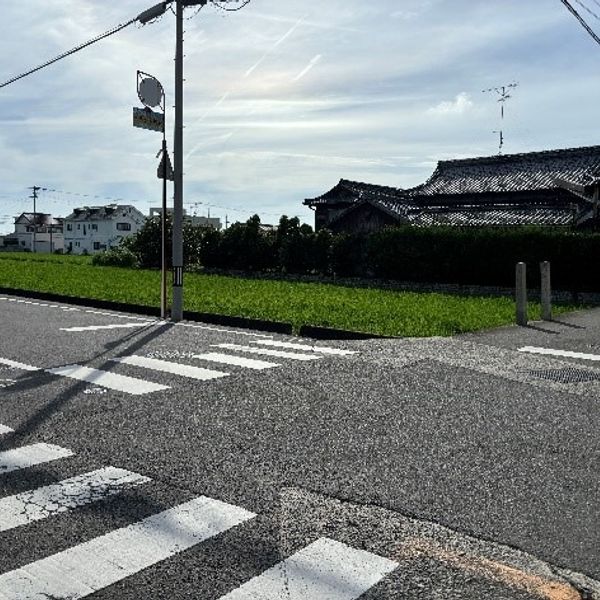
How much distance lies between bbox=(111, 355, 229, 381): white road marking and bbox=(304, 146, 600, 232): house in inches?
883

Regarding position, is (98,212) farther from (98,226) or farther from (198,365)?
(198,365)

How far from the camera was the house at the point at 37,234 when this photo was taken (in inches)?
4038

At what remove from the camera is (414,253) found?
76.8 feet

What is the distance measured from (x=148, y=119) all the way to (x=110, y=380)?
6.73m

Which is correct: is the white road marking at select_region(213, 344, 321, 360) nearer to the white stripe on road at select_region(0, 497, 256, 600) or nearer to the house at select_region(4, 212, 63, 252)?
the white stripe on road at select_region(0, 497, 256, 600)

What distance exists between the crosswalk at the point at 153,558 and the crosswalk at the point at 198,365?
258 cm

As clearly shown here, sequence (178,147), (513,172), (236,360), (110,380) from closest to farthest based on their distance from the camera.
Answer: (110,380) → (236,360) → (178,147) → (513,172)

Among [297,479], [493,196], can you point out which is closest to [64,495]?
[297,479]

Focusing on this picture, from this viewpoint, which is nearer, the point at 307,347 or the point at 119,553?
the point at 119,553

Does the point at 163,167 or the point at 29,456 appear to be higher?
the point at 163,167

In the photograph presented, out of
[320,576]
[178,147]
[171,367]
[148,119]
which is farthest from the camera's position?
[178,147]

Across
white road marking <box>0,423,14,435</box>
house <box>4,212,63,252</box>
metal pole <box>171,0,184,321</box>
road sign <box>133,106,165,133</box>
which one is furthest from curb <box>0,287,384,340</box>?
house <box>4,212,63,252</box>

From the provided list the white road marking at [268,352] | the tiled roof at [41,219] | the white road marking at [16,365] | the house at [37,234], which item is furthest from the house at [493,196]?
the tiled roof at [41,219]

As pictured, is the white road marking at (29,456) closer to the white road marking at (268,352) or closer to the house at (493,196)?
the white road marking at (268,352)
